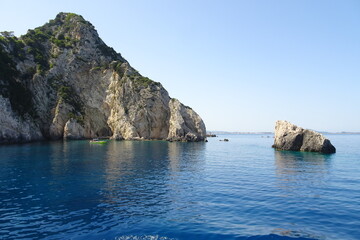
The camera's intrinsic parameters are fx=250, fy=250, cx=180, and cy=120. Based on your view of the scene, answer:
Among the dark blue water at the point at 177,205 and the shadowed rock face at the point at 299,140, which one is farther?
the shadowed rock face at the point at 299,140

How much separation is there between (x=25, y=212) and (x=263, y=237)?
15.5m

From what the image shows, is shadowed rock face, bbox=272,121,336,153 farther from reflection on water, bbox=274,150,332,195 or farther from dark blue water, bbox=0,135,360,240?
dark blue water, bbox=0,135,360,240

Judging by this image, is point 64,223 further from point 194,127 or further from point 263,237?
point 194,127

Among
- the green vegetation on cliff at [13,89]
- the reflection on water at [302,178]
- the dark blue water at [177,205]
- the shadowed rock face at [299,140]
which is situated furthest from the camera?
the green vegetation on cliff at [13,89]

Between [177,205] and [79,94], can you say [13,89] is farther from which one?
[177,205]

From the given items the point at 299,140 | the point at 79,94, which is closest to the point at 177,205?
the point at 299,140

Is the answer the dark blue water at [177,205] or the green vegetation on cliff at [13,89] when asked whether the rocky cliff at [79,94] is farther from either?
the dark blue water at [177,205]

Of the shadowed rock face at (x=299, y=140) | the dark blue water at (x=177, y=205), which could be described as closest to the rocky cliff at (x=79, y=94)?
the shadowed rock face at (x=299, y=140)

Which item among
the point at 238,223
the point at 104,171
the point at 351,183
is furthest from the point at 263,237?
the point at 104,171

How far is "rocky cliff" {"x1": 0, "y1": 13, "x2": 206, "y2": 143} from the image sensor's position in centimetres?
9412

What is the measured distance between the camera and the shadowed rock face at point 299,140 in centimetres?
5966

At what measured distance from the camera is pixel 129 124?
362 ft

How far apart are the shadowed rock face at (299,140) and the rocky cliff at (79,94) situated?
38.5 m

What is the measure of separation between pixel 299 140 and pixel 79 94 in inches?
3800
